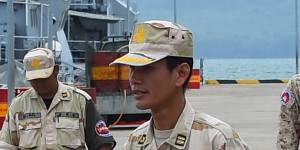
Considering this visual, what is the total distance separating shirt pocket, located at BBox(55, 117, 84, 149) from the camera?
5.44 metres

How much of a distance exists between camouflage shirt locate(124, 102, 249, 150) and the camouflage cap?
24cm

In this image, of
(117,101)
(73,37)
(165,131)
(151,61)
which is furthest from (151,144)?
(73,37)

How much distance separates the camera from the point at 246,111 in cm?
2364

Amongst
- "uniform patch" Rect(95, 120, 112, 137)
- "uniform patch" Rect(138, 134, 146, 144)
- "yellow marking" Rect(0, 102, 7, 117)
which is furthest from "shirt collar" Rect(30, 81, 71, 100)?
"yellow marking" Rect(0, 102, 7, 117)

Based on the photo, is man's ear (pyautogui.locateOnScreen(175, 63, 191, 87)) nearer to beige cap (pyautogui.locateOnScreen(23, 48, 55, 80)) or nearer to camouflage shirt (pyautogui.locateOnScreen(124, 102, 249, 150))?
camouflage shirt (pyautogui.locateOnScreen(124, 102, 249, 150))

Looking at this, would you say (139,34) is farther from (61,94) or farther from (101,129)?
(101,129)

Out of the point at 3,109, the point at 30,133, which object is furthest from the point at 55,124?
the point at 3,109

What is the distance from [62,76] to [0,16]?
6305mm

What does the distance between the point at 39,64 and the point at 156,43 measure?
2.35m

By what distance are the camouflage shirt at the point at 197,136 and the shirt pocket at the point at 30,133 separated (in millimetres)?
2284

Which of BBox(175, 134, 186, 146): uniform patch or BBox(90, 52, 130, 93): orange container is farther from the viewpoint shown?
BBox(90, 52, 130, 93): orange container

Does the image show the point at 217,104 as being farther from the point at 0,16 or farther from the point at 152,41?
the point at 152,41

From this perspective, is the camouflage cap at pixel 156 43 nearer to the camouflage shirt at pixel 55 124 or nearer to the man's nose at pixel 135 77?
the man's nose at pixel 135 77

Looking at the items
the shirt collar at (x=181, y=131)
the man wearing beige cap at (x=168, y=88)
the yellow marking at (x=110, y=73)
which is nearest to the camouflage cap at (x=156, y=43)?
the man wearing beige cap at (x=168, y=88)
